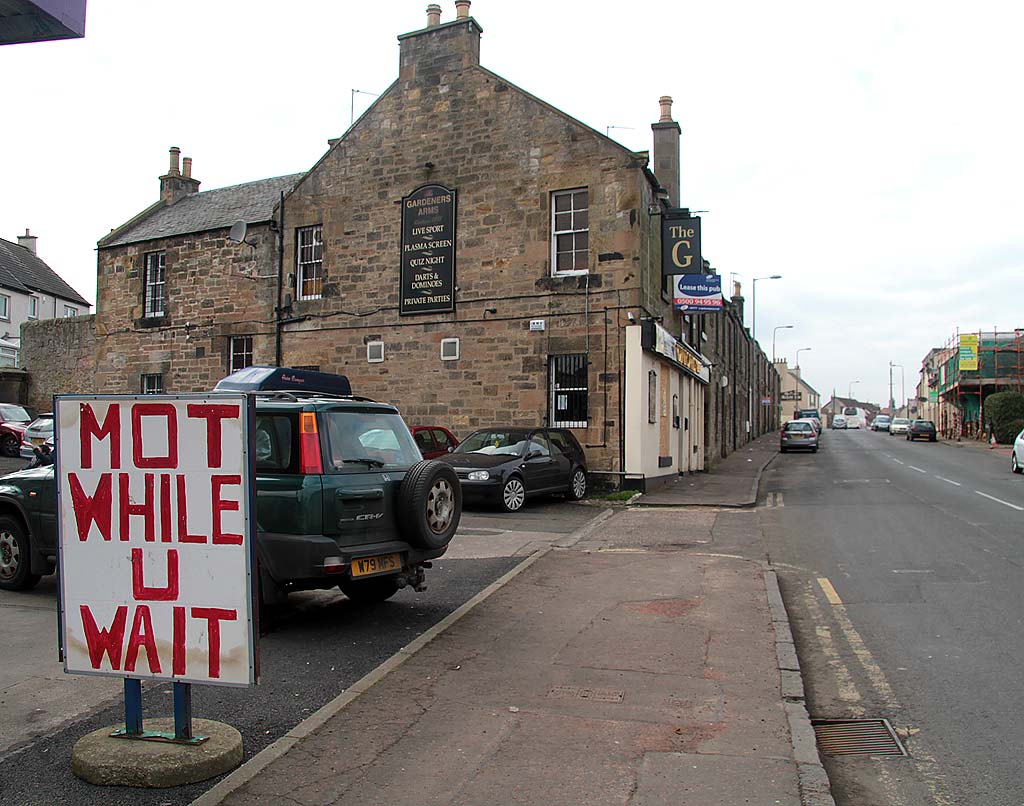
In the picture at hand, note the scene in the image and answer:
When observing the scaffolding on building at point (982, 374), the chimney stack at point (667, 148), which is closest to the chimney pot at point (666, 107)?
the chimney stack at point (667, 148)

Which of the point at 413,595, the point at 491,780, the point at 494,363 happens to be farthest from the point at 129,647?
the point at 494,363

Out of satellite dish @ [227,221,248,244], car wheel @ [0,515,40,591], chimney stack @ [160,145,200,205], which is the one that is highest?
chimney stack @ [160,145,200,205]

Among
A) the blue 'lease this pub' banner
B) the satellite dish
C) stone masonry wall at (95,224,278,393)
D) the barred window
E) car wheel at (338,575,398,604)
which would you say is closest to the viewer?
car wheel at (338,575,398,604)

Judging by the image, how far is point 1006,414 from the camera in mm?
42406

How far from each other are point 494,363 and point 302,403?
43.1 feet

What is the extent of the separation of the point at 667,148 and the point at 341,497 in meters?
20.1

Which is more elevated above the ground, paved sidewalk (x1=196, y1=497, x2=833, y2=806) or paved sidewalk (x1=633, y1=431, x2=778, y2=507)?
paved sidewalk (x1=196, y1=497, x2=833, y2=806)

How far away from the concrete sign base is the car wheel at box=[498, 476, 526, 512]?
1066 centimetres

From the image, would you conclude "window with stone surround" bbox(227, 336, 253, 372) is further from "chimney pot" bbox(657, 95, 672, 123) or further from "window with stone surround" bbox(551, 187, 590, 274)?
"chimney pot" bbox(657, 95, 672, 123)

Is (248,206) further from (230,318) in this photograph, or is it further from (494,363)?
(494,363)

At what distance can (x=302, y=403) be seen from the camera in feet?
21.6

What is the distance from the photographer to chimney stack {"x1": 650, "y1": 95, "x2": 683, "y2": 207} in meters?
23.7

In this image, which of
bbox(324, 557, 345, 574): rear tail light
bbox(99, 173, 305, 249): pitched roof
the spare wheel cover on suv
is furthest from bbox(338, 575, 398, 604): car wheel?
bbox(99, 173, 305, 249): pitched roof

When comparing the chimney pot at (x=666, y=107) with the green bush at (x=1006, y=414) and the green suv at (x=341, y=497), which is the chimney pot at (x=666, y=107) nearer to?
the green suv at (x=341, y=497)
